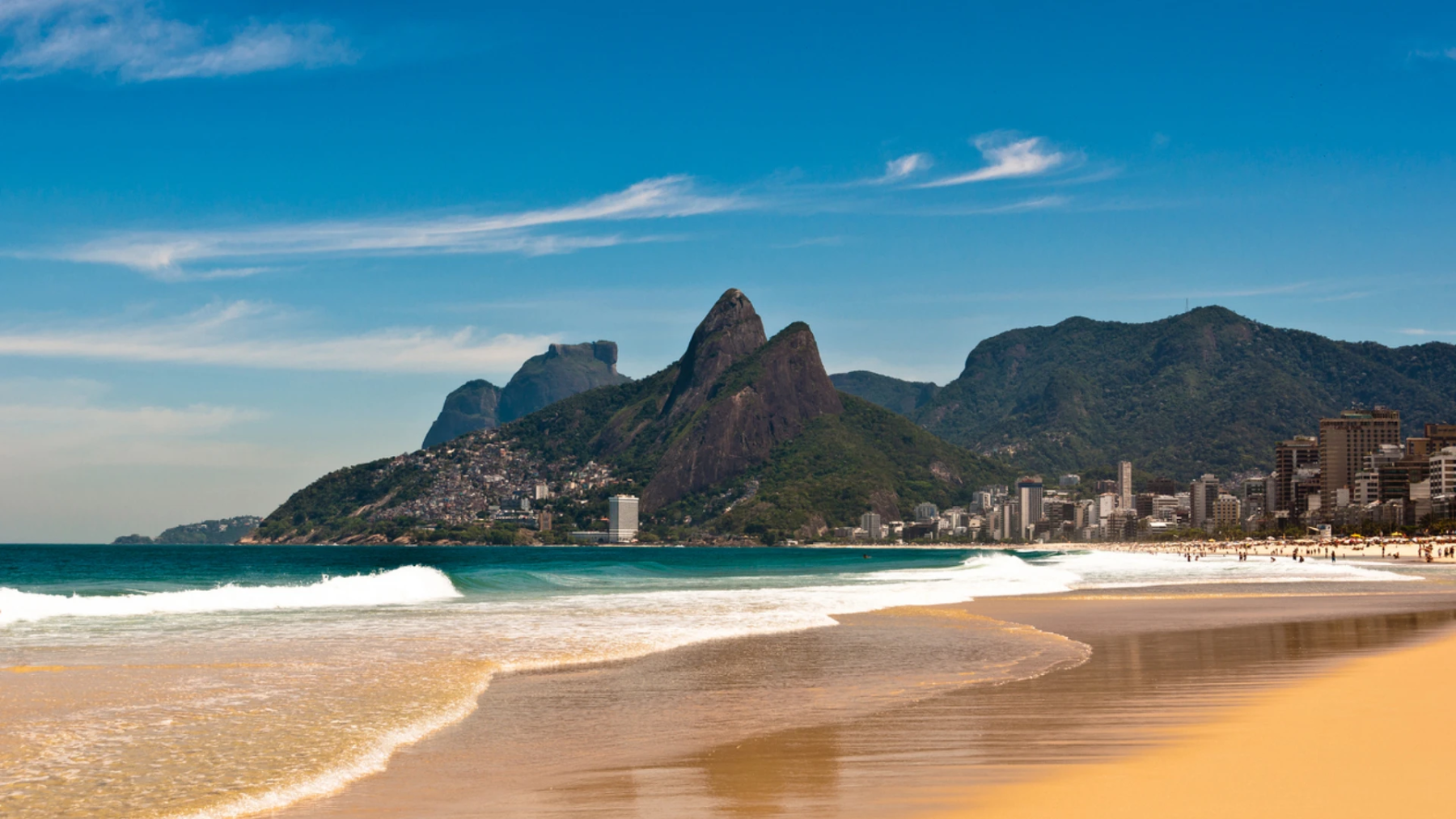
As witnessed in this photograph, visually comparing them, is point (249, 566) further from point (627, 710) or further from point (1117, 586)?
point (627, 710)

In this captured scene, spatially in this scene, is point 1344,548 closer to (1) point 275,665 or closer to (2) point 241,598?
(2) point 241,598

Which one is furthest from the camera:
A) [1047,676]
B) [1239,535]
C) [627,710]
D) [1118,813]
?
[1239,535]

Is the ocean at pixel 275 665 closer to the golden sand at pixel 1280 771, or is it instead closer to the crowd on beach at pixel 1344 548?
the golden sand at pixel 1280 771

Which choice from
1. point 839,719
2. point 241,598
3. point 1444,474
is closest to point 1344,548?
point 1444,474

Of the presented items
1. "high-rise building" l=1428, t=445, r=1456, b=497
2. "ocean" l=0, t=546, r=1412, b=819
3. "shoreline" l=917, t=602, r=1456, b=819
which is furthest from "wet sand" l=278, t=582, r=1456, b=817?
"high-rise building" l=1428, t=445, r=1456, b=497

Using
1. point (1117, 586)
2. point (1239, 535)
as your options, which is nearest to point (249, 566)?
point (1117, 586)
